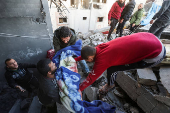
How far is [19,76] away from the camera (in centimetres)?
291

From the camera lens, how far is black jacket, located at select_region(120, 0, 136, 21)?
3.99m

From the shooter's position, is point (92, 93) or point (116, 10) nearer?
point (92, 93)

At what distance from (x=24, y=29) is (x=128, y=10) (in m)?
4.51

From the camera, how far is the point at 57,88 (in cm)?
171

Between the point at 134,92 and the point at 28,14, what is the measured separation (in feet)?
13.3

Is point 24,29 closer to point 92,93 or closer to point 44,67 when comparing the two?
point 44,67

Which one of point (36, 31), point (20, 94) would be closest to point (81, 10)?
point (36, 31)

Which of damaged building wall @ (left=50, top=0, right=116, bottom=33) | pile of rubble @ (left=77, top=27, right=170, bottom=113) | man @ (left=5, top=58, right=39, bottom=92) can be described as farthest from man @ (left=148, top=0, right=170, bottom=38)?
damaged building wall @ (left=50, top=0, right=116, bottom=33)

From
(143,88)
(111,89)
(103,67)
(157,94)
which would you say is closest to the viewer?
(103,67)

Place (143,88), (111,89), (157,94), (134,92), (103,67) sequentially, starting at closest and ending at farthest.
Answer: (103,67) < (157,94) < (143,88) < (134,92) < (111,89)

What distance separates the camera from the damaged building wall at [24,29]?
2.88m

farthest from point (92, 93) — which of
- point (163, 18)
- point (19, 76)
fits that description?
point (163, 18)

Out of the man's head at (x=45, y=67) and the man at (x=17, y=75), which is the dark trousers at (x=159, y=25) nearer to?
the man's head at (x=45, y=67)

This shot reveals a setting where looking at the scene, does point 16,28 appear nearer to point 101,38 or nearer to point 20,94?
point 20,94
